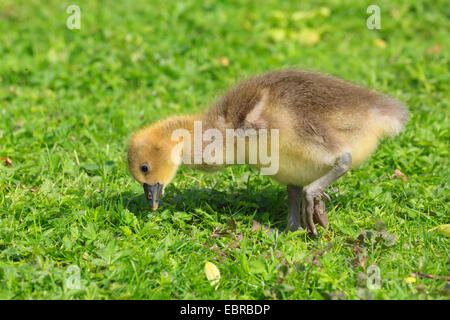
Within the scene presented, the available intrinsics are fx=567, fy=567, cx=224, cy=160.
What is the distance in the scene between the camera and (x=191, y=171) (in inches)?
167

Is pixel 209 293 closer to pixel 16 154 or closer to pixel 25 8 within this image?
pixel 16 154

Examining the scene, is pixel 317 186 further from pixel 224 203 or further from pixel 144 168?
pixel 144 168

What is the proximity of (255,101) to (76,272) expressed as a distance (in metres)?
1.38

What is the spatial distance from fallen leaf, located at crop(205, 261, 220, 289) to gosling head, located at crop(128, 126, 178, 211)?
2.00 ft

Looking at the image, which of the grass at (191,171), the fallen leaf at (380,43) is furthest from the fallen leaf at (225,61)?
the fallen leaf at (380,43)

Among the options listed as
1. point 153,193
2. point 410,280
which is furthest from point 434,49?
point 153,193

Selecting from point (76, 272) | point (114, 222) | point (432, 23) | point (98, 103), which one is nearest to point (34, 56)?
point (98, 103)

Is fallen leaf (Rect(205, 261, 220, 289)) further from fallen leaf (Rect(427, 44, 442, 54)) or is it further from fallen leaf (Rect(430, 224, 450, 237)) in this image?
fallen leaf (Rect(427, 44, 442, 54))

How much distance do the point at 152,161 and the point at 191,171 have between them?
921mm

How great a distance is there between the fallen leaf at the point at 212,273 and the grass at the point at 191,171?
0.04 meters

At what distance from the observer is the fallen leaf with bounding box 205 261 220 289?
2.87m

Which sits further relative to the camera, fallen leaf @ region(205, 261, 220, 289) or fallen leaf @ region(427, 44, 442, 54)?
fallen leaf @ region(427, 44, 442, 54)

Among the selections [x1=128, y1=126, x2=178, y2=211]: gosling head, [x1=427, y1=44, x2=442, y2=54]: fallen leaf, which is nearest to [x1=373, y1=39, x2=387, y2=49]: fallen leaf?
[x1=427, y1=44, x2=442, y2=54]: fallen leaf

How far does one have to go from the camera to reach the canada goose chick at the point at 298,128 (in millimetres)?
3209
